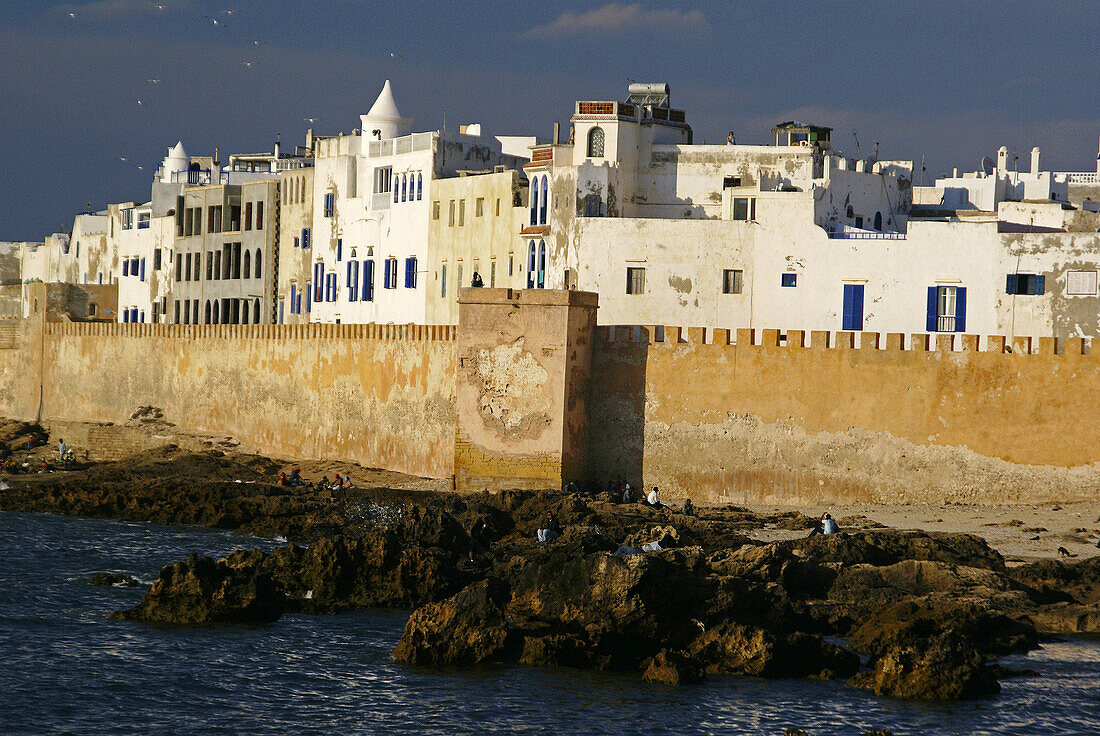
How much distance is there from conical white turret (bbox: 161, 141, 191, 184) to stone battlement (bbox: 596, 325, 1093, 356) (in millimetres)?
35802

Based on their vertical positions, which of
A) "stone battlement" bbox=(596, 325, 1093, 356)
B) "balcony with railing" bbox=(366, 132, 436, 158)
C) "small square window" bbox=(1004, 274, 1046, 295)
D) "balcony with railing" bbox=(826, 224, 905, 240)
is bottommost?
"stone battlement" bbox=(596, 325, 1093, 356)

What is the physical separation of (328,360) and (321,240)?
13.3 m

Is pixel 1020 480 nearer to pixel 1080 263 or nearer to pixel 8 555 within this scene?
pixel 1080 263

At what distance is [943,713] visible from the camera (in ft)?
53.6

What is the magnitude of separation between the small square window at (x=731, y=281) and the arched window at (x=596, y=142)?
222 inches

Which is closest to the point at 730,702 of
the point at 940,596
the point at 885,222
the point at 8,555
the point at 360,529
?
the point at 940,596

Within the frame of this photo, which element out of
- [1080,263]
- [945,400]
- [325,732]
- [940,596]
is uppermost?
[1080,263]

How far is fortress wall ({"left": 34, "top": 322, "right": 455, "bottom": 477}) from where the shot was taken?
1240 inches

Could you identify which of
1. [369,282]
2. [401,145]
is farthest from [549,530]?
[401,145]

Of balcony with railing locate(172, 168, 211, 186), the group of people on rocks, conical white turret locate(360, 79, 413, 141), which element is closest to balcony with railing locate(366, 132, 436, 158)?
conical white turret locate(360, 79, 413, 141)

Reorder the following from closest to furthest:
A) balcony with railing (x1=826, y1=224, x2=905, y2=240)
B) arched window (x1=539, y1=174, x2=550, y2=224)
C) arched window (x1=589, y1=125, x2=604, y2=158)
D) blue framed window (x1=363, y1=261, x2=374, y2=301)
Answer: balcony with railing (x1=826, y1=224, x2=905, y2=240), arched window (x1=539, y1=174, x2=550, y2=224), arched window (x1=589, y1=125, x2=604, y2=158), blue framed window (x1=363, y1=261, x2=374, y2=301)

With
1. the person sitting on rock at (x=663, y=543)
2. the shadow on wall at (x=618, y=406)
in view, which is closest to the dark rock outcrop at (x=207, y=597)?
the person sitting on rock at (x=663, y=543)

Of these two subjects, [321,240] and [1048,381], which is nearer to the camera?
[1048,381]

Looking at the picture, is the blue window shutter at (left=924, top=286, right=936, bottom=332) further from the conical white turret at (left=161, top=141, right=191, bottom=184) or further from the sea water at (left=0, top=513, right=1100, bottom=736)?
the conical white turret at (left=161, top=141, right=191, bottom=184)
